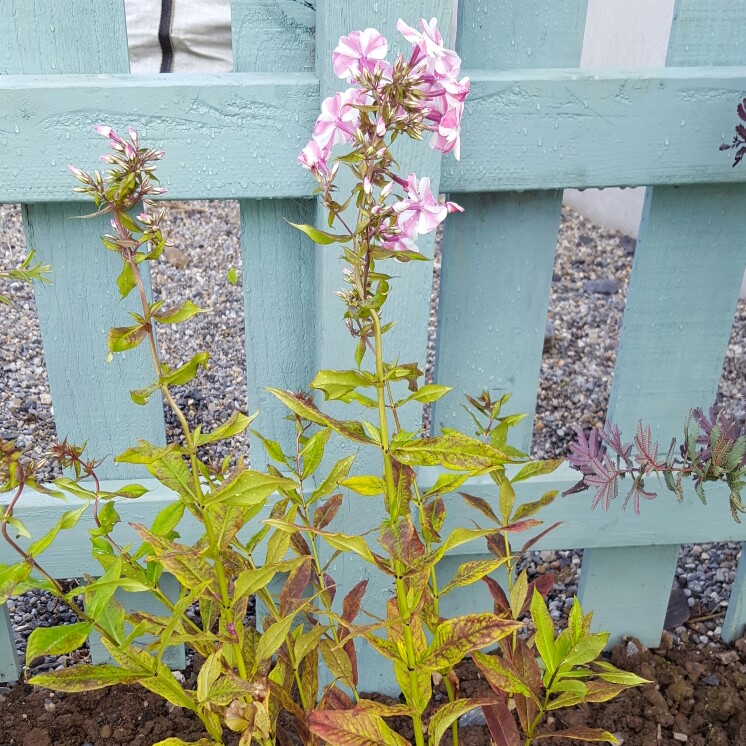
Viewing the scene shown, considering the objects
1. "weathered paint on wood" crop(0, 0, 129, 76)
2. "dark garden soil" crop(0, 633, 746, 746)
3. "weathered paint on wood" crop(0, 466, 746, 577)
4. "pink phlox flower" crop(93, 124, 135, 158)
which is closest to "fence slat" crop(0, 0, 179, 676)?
"weathered paint on wood" crop(0, 0, 129, 76)

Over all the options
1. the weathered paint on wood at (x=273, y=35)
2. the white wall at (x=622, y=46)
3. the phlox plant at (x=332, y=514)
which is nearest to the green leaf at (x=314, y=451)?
the phlox plant at (x=332, y=514)

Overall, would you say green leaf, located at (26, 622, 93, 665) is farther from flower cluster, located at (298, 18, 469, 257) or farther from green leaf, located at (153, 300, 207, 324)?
flower cluster, located at (298, 18, 469, 257)

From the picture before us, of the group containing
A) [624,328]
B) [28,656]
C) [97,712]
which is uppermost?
[624,328]

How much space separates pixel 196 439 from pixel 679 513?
111 cm

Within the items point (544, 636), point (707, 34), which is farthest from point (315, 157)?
point (707, 34)

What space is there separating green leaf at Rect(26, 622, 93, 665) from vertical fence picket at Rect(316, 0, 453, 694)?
54 centimetres

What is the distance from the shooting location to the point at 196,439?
95 centimetres

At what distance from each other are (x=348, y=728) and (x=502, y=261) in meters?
0.81

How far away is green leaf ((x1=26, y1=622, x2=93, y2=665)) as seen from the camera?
100 centimetres

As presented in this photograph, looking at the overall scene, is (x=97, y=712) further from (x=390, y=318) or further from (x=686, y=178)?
(x=686, y=178)

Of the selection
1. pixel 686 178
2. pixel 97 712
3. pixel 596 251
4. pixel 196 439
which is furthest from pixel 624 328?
pixel 596 251

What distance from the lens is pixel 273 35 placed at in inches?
49.5

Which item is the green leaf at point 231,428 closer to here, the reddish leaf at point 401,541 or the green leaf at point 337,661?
the reddish leaf at point 401,541

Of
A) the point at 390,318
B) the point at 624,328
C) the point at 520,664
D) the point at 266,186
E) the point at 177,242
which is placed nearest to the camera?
the point at 520,664
